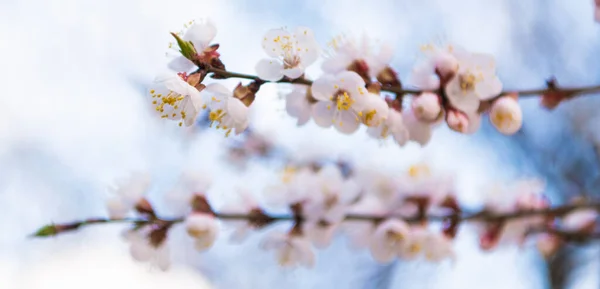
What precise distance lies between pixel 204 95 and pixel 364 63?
28 centimetres

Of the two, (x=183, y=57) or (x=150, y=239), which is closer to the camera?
(x=183, y=57)

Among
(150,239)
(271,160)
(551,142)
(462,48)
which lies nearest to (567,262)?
(551,142)

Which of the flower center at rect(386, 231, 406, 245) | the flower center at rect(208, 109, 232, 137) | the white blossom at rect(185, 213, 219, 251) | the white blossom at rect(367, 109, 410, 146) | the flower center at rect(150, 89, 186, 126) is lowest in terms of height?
the white blossom at rect(185, 213, 219, 251)

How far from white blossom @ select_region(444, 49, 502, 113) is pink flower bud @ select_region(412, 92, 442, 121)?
0.11 feet

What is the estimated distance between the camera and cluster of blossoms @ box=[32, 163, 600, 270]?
1210mm

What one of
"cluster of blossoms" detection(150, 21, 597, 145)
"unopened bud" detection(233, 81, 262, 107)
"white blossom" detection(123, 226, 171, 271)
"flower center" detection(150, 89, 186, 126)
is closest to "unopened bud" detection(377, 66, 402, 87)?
"cluster of blossoms" detection(150, 21, 597, 145)

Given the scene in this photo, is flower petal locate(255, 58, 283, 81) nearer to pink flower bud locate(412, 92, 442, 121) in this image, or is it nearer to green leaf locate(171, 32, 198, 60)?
green leaf locate(171, 32, 198, 60)

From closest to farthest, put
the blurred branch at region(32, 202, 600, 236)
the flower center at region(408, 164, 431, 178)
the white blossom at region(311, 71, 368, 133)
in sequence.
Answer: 1. the white blossom at region(311, 71, 368, 133)
2. the blurred branch at region(32, 202, 600, 236)
3. the flower center at region(408, 164, 431, 178)

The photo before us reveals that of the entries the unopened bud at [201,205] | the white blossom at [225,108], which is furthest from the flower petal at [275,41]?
the unopened bud at [201,205]

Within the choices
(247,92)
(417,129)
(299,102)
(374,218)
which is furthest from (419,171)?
(247,92)

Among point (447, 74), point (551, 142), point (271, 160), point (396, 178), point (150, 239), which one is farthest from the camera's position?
point (551, 142)

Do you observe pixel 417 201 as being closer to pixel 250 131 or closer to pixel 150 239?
pixel 150 239

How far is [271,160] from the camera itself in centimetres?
229

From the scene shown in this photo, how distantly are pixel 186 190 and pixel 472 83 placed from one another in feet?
2.17
